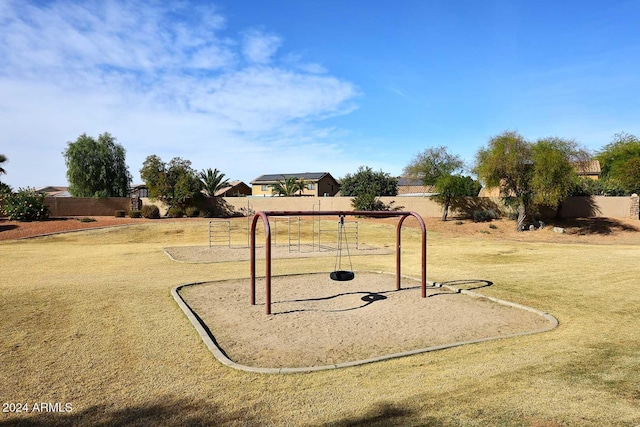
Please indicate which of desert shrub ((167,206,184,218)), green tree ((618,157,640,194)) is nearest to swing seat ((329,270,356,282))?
desert shrub ((167,206,184,218))

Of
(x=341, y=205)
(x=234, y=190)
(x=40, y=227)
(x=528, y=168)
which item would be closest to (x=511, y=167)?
(x=528, y=168)

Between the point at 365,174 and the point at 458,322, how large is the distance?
189 feet

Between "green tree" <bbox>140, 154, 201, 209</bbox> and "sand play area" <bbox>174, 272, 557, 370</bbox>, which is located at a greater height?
"green tree" <bbox>140, 154, 201, 209</bbox>

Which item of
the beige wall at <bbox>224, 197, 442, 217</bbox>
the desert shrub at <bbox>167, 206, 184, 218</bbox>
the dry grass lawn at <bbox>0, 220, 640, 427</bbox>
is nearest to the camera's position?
the dry grass lawn at <bbox>0, 220, 640, 427</bbox>

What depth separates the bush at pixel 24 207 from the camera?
110 feet

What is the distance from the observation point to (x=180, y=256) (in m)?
19.0

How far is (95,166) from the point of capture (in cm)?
5256

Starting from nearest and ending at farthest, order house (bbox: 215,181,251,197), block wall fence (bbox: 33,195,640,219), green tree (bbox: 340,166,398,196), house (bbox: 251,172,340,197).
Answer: block wall fence (bbox: 33,195,640,219), green tree (bbox: 340,166,398,196), house (bbox: 251,172,340,197), house (bbox: 215,181,251,197)

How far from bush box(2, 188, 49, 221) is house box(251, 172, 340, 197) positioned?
4291 cm

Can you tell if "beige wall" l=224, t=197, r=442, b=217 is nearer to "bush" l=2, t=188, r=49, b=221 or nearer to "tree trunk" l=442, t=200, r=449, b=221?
"tree trunk" l=442, t=200, r=449, b=221

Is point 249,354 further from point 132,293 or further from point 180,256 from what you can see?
point 180,256

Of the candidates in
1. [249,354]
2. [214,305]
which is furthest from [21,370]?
[214,305]

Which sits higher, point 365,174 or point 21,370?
point 365,174

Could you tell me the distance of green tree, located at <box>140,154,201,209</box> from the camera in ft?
140
